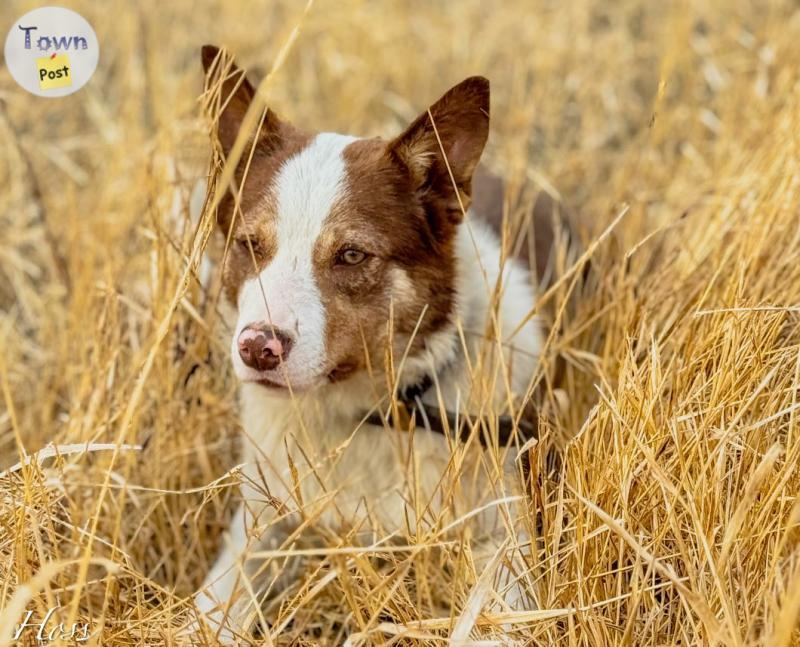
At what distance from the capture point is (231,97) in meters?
2.77

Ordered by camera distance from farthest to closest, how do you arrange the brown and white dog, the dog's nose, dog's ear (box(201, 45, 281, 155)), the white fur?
1. dog's ear (box(201, 45, 281, 155))
2. the white fur
3. the brown and white dog
4. the dog's nose

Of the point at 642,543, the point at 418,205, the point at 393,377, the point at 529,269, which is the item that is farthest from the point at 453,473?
the point at 529,269

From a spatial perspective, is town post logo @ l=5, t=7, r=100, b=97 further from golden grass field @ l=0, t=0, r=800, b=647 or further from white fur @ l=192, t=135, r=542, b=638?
white fur @ l=192, t=135, r=542, b=638

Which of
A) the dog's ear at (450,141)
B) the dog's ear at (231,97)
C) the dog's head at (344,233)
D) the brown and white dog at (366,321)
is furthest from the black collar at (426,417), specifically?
the dog's ear at (231,97)

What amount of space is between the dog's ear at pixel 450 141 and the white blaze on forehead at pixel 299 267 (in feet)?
0.68

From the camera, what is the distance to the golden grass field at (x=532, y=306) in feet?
6.97

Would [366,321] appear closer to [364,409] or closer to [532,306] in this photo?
[364,409]

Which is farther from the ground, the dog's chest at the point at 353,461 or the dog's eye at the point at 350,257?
the dog's eye at the point at 350,257

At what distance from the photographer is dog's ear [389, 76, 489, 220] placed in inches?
102

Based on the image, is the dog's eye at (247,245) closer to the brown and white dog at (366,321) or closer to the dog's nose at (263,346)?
the brown and white dog at (366,321)

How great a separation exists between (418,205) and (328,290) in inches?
15.8

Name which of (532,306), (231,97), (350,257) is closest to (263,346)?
(350,257)

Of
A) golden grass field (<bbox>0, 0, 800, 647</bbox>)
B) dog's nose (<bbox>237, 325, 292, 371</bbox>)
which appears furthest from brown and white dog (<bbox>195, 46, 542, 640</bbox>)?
golden grass field (<bbox>0, 0, 800, 647</bbox>)

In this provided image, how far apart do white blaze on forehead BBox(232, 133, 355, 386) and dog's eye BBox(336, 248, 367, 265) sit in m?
0.08
